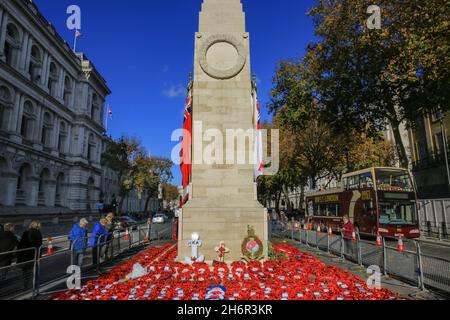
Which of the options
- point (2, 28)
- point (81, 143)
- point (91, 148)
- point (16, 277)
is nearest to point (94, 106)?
point (91, 148)

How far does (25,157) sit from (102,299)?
128 feet

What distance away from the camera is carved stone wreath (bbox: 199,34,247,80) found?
11.2 meters

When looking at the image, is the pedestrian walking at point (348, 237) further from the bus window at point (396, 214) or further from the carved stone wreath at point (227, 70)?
the bus window at point (396, 214)

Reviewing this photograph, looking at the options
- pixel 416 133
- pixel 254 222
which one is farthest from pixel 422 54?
pixel 416 133

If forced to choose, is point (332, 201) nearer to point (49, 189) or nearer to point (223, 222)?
point (223, 222)

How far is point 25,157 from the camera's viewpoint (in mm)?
38094

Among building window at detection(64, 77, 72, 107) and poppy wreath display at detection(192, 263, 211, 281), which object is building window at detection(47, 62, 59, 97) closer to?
building window at detection(64, 77, 72, 107)

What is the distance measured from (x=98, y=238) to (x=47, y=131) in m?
41.6

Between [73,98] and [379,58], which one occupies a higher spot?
[73,98]

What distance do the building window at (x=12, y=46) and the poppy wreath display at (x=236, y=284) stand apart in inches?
1527

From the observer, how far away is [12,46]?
120ft

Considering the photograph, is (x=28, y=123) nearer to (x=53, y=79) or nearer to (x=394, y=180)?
(x=53, y=79)

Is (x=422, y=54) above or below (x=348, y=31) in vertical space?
below

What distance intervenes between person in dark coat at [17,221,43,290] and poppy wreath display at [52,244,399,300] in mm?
1054
